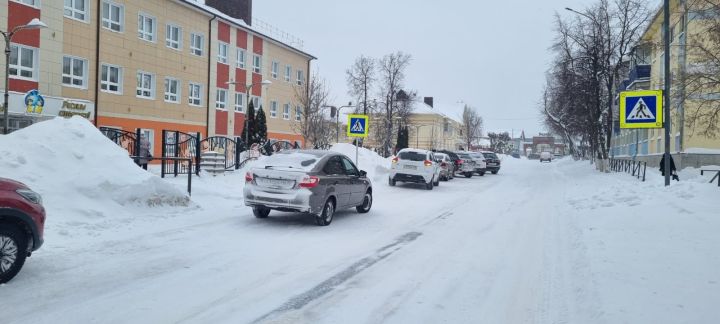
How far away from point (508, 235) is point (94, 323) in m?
7.51

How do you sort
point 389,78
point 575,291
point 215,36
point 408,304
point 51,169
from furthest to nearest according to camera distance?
point 389,78
point 215,36
point 51,169
point 575,291
point 408,304

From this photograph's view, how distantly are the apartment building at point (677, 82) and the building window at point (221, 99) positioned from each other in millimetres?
26203

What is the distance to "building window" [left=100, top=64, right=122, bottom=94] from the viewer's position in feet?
91.1

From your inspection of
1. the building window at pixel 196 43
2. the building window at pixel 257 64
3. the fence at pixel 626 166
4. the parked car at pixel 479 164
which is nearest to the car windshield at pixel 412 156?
the fence at pixel 626 166

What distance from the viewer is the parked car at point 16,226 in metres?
5.56

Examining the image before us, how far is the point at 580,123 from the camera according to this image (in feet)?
145

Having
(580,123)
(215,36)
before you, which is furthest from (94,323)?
(580,123)

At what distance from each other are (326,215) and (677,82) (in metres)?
13.8

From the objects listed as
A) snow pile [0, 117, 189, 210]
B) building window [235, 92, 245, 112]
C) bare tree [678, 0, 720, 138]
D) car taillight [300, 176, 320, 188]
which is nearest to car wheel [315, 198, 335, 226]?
car taillight [300, 176, 320, 188]

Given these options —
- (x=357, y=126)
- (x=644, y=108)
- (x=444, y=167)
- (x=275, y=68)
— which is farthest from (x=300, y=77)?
(x=644, y=108)

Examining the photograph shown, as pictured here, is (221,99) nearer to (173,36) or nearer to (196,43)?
(196,43)

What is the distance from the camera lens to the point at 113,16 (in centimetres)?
2828

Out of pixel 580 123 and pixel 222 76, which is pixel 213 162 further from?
pixel 580 123

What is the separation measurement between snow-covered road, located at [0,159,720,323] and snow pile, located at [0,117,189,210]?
54cm
